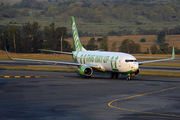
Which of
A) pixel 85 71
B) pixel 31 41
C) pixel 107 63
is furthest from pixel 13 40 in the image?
pixel 107 63

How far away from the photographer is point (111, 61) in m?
46.1

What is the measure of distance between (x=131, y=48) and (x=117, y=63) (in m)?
139

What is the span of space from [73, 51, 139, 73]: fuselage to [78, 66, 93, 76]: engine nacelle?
2010mm

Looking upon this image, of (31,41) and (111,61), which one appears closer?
(111,61)

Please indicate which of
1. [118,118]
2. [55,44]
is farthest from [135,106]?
[55,44]

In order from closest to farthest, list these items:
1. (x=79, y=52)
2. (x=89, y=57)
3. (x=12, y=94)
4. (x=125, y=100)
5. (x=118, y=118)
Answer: (x=118, y=118)
(x=125, y=100)
(x=12, y=94)
(x=89, y=57)
(x=79, y=52)

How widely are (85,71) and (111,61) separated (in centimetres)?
453

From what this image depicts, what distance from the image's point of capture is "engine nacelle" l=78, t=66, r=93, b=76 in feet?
152

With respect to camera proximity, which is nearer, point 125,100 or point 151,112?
point 151,112

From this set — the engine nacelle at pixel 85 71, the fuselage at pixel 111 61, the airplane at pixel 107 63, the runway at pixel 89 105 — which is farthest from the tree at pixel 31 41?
the runway at pixel 89 105

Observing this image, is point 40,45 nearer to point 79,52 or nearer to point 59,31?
point 59,31

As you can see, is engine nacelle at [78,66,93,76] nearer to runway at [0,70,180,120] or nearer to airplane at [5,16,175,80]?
airplane at [5,16,175,80]

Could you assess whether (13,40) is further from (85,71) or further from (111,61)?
(111,61)

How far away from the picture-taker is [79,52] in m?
55.4
